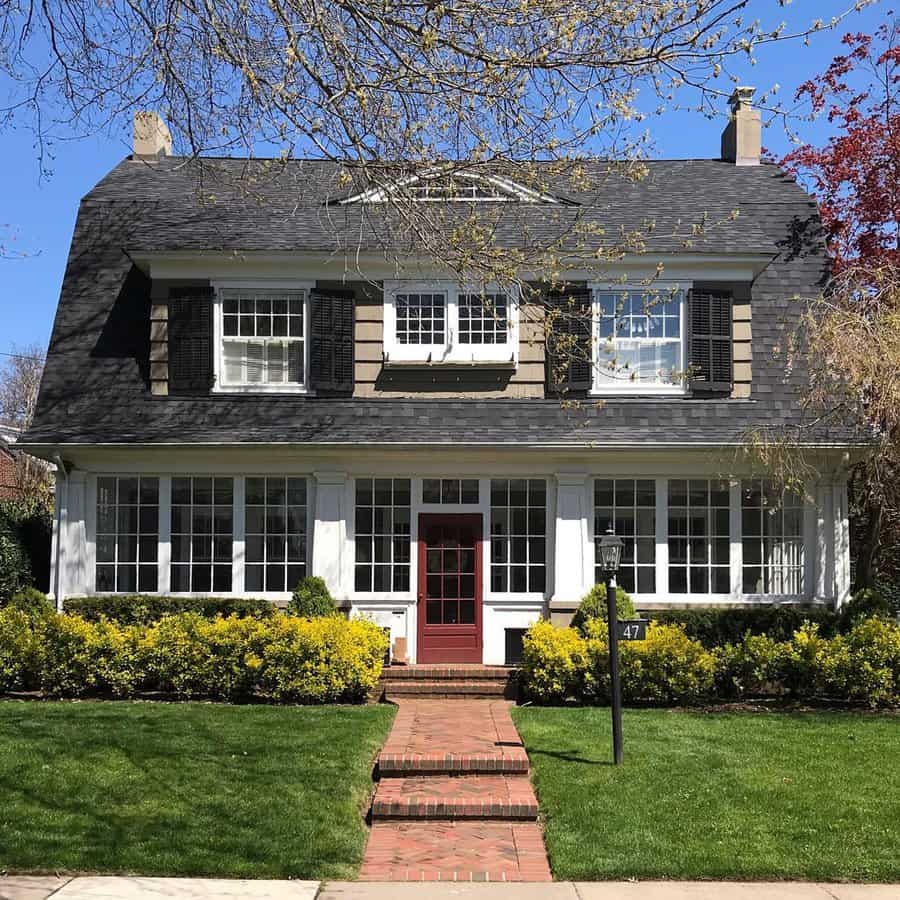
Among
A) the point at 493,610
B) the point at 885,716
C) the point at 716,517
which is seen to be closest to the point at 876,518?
the point at 716,517

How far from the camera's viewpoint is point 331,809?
8.62 metres

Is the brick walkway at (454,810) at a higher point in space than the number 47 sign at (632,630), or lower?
lower

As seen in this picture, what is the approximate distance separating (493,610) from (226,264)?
19.6 ft

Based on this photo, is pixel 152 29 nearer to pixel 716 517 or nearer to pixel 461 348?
pixel 461 348

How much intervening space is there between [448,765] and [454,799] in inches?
36.4

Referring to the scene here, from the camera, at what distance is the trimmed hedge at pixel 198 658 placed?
1280cm

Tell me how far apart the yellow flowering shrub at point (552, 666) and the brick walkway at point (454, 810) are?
134 cm

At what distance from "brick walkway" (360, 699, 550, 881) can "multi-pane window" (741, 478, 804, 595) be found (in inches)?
204

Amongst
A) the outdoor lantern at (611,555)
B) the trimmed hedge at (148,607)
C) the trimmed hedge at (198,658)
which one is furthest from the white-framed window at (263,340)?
the outdoor lantern at (611,555)

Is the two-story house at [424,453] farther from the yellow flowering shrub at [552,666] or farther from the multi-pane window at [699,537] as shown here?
the yellow flowering shrub at [552,666]

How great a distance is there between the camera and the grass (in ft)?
24.9

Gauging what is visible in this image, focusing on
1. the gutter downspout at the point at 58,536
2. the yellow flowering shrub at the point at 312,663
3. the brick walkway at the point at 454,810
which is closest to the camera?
the brick walkway at the point at 454,810

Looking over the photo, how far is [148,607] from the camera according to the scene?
14.6m

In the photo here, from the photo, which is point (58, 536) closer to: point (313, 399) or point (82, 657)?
point (82, 657)
